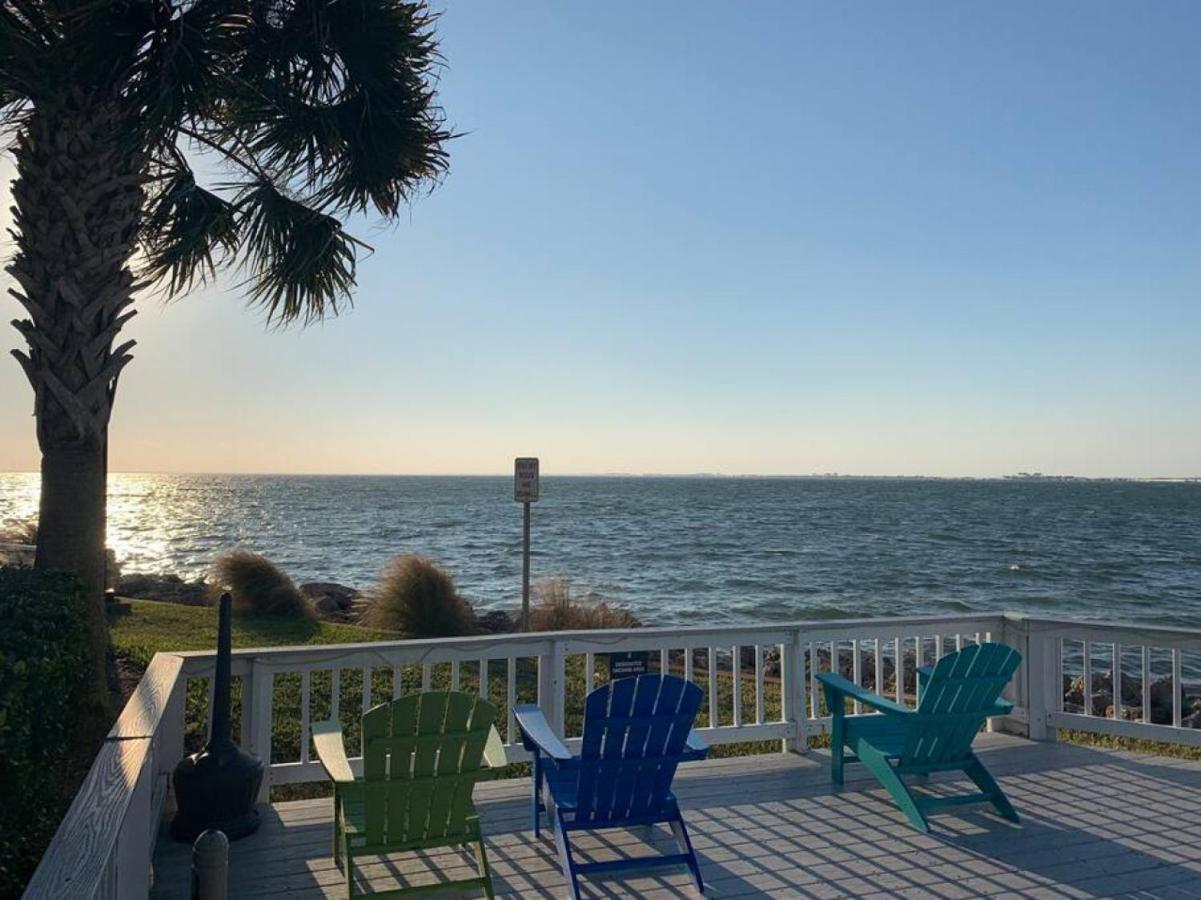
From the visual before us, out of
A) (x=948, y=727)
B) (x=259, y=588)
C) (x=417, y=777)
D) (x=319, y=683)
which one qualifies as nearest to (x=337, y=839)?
(x=417, y=777)

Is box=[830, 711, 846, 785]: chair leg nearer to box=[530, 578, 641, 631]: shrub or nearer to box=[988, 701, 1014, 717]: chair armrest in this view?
box=[988, 701, 1014, 717]: chair armrest

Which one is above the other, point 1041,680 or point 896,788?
point 1041,680

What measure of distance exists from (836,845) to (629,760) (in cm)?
115

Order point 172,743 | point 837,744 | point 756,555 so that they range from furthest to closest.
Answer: point 756,555 → point 837,744 → point 172,743

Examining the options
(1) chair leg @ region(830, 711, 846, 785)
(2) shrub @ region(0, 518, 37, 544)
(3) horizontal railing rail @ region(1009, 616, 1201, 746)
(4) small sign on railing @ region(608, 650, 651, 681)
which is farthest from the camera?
(2) shrub @ region(0, 518, 37, 544)

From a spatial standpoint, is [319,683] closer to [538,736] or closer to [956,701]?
[538,736]

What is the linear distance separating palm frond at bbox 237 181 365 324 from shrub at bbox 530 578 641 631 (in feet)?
19.7

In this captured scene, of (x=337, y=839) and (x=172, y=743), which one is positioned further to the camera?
(x=172, y=743)

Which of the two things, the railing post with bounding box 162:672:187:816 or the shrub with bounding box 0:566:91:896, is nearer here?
the shrub with bounding box 0:566:91:896

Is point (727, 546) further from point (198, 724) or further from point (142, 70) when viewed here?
point (142, 70)

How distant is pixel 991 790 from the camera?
3.84m

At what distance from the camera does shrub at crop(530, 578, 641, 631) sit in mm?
10867

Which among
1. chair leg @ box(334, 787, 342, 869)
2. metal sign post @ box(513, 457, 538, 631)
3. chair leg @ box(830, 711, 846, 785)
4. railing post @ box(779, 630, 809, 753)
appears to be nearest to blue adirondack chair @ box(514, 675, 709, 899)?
chair leg @ box(334, 787, 342, 869)

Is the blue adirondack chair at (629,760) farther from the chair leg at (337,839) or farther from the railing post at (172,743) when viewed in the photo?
the railing post at (172,743)
